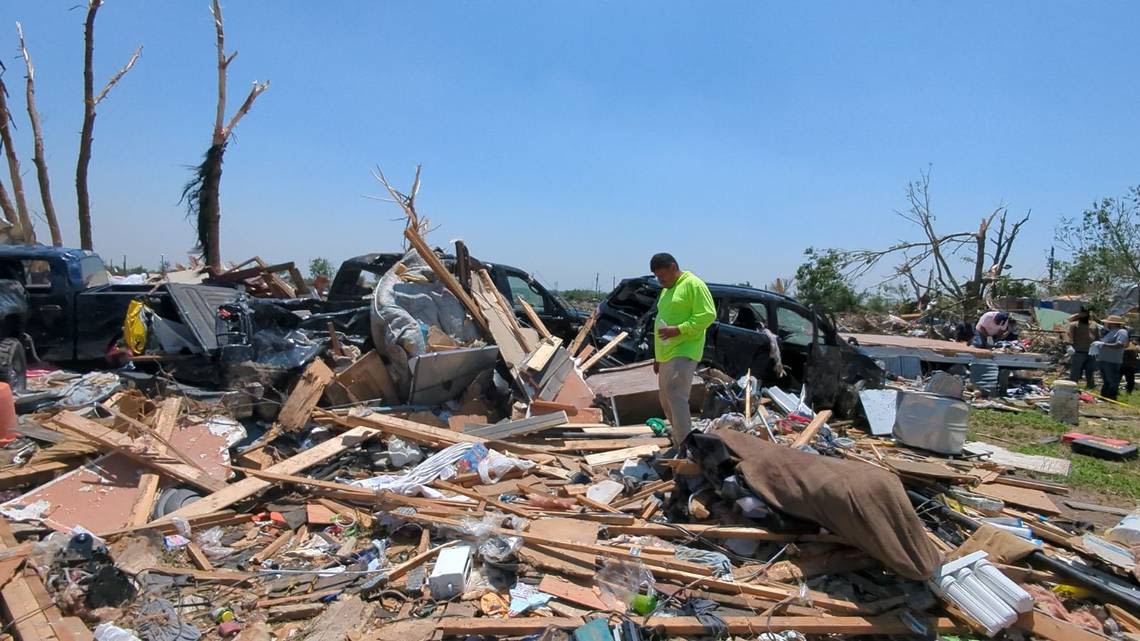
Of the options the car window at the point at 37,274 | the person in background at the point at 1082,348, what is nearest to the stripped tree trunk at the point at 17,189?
the car window at the point at 37,274

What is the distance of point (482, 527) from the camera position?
13.5ft

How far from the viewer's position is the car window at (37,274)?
7766 mm

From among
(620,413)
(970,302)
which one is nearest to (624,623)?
(620,413)

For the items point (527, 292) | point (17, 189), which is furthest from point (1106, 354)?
point (17, 189)

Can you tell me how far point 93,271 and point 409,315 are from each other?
15.0 feet

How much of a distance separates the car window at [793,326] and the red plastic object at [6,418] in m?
8.36

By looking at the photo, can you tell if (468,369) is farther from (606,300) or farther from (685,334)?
(606,300)

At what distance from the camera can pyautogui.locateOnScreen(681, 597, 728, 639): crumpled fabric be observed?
3.37 metres

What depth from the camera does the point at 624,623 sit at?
3.31 metres

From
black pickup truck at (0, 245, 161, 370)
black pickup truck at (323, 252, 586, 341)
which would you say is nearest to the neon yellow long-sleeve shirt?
black pickup truck at (323, 252, 586, 341)

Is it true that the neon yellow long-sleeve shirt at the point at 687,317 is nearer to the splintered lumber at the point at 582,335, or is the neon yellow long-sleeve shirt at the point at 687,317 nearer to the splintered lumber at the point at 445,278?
the splintered lumber at the point at 445,278

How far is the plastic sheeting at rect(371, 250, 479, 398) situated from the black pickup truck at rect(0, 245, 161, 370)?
3.05 m

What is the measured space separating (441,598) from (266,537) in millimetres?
1582

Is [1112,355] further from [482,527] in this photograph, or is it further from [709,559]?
[482,527]
